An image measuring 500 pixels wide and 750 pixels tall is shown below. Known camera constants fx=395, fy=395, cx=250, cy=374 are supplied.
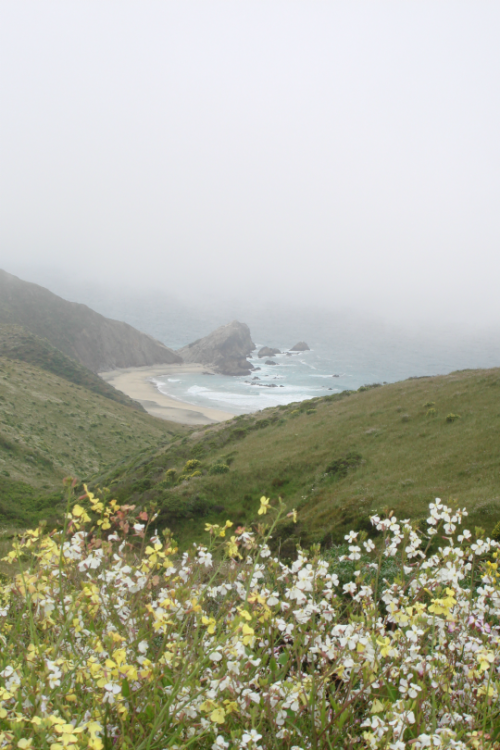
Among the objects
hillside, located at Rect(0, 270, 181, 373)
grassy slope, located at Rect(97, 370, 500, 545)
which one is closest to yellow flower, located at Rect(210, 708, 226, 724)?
grassy slope, located at Rect(97, 370, 500, 545)

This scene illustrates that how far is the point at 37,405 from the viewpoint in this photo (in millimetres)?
56250

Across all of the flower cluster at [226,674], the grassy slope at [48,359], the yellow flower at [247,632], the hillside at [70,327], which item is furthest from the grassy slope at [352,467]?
the hillside at [70,327]

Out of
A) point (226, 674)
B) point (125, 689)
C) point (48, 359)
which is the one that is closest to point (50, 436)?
point (48, 359)

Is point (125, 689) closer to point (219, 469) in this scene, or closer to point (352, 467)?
point (352, 467)

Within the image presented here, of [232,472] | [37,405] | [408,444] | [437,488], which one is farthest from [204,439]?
[37,405]

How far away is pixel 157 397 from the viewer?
11762cm

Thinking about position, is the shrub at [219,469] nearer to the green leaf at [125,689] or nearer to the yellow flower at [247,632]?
the green leaf at [125,689]

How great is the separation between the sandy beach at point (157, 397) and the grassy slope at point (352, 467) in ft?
124

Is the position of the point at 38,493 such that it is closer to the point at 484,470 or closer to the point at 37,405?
the point at 37,405

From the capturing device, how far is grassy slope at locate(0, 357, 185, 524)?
3164cm

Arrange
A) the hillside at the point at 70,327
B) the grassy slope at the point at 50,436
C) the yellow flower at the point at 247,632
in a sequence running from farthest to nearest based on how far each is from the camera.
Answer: the hillside at the point at 70,327 < the grassy slope at the point at 50,436 < the yellow flower at the point at 247,632

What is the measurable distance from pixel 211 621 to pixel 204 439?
3644cm

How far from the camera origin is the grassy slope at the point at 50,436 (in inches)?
1246

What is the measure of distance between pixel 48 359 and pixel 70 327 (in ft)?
217
